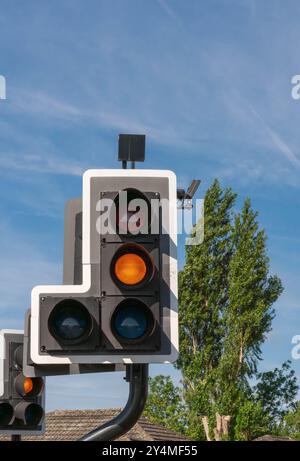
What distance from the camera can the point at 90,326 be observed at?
4355 mm

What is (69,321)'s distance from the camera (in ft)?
14.4

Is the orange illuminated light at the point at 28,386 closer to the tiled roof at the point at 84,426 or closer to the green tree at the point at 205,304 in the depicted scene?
the tiled roof at the point at 84,426

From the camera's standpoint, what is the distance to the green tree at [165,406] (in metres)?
50.9

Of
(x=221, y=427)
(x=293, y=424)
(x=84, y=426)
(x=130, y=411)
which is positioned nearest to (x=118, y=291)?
(x=130, y=411)

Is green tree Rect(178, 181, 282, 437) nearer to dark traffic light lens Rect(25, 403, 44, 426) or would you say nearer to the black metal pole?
dark traffic light lens Rect(25, 403, 44, 426)

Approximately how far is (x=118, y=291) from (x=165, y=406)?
49.7m

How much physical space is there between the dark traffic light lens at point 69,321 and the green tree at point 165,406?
153 ft

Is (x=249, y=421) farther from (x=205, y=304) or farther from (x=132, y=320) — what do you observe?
(x=132, y=320)

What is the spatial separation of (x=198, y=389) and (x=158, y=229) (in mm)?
40158

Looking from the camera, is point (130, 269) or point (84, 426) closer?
point (130, 269)

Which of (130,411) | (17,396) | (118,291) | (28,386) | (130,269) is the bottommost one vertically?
(17,396)

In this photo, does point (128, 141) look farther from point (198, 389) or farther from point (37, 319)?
point (198, 389)

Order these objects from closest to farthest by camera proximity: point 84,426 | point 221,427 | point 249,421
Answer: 1. point 84,426
2. point 221,427
3. point 249,421
